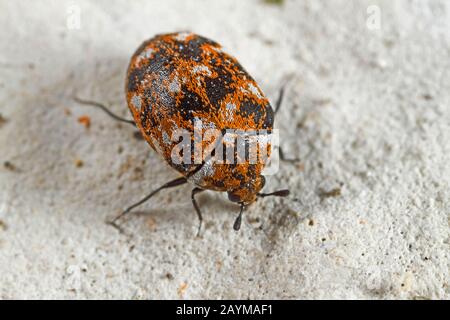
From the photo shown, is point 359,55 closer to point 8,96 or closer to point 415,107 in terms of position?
point 415,107

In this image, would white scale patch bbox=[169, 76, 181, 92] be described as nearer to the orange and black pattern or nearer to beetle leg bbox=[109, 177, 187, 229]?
the orange and black pattern

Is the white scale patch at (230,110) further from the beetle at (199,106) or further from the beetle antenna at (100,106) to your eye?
the beetle antenna at (100,106)

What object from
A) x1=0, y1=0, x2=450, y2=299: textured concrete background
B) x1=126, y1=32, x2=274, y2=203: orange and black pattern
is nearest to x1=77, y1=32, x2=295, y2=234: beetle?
x1=126, y1=32, x2=274, y2=203: orange and black pattern

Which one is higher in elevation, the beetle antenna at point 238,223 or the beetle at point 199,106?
the beetle at point 199,106

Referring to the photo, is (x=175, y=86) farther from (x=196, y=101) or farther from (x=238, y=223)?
(x=238, y=223)

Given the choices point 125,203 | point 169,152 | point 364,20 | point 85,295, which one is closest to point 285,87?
point 364,20

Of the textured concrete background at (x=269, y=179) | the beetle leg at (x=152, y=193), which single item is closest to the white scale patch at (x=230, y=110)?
the beetle leg at (x=152, y=193)

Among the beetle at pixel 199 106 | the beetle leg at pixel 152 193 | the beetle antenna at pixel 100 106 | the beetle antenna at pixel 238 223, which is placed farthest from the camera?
the beetle antenna at pixel 100 106
